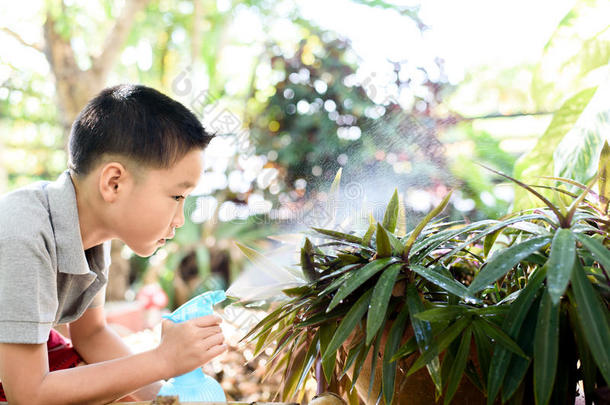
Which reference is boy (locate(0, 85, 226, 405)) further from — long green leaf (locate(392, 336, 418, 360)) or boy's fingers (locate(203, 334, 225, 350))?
long green leaf (locate(392, 336, 418, 360))

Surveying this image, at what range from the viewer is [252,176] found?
2.43 m

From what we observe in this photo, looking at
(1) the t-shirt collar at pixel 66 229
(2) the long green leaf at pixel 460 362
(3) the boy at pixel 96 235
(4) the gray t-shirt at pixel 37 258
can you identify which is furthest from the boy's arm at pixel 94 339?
(2) the long green leaf at pixel 460 362

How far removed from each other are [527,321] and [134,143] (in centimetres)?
76

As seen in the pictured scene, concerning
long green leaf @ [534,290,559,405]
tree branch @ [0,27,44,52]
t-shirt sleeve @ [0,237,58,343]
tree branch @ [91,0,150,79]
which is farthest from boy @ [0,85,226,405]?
tree branch @ [0,27,44,52]

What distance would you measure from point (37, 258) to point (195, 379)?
0.36m

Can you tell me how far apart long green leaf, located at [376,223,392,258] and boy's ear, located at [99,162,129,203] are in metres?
0.53

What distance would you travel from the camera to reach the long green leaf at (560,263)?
528 millimetres

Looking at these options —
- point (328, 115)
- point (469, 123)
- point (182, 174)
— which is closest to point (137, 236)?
point (182, 174)

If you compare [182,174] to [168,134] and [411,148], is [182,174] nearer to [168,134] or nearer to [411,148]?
[168,134]

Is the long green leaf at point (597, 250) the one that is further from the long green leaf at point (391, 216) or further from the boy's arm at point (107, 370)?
the boy's arm at point (107, 370)

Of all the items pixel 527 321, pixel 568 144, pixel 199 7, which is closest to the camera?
pixel 527 321

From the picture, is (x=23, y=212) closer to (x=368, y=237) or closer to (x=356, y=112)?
(x=368, y=237)

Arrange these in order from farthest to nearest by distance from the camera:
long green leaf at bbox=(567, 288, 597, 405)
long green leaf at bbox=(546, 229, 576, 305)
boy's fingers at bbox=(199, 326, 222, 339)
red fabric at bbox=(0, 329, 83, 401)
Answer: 1. red fabric at bbox=(0, 329, 83, 401)
2. boy's fingers at bbox=(199, 326, 222, 339)
3. long green leaf at bbox=(567, 288, 597, 405)
4. long green leaf at bbox=(546, 229, 576, 305)

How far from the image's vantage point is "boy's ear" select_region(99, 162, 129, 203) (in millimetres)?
983
